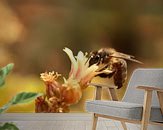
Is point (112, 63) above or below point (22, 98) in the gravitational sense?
below

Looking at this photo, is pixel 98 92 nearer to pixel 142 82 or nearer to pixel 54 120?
pixel 142 82

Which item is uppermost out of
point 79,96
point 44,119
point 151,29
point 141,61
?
point 151,29

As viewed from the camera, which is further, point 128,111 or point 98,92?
point 98,92

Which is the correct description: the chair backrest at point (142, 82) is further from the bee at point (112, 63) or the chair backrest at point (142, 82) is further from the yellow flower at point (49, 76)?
the yellow flower at point (49, 76)

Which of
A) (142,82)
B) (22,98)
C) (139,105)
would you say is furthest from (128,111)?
(22,98)

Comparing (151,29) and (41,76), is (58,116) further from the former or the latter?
(151,29)

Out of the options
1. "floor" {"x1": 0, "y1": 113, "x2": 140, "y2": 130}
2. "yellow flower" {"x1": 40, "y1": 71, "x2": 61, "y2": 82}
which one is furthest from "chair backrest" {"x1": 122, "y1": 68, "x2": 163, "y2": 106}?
"yellow flower" {"x1": 40, "y1": 71, "x2": 61, "y2": 82}

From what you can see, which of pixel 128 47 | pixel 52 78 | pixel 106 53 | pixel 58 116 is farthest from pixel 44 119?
pixel 128 47
